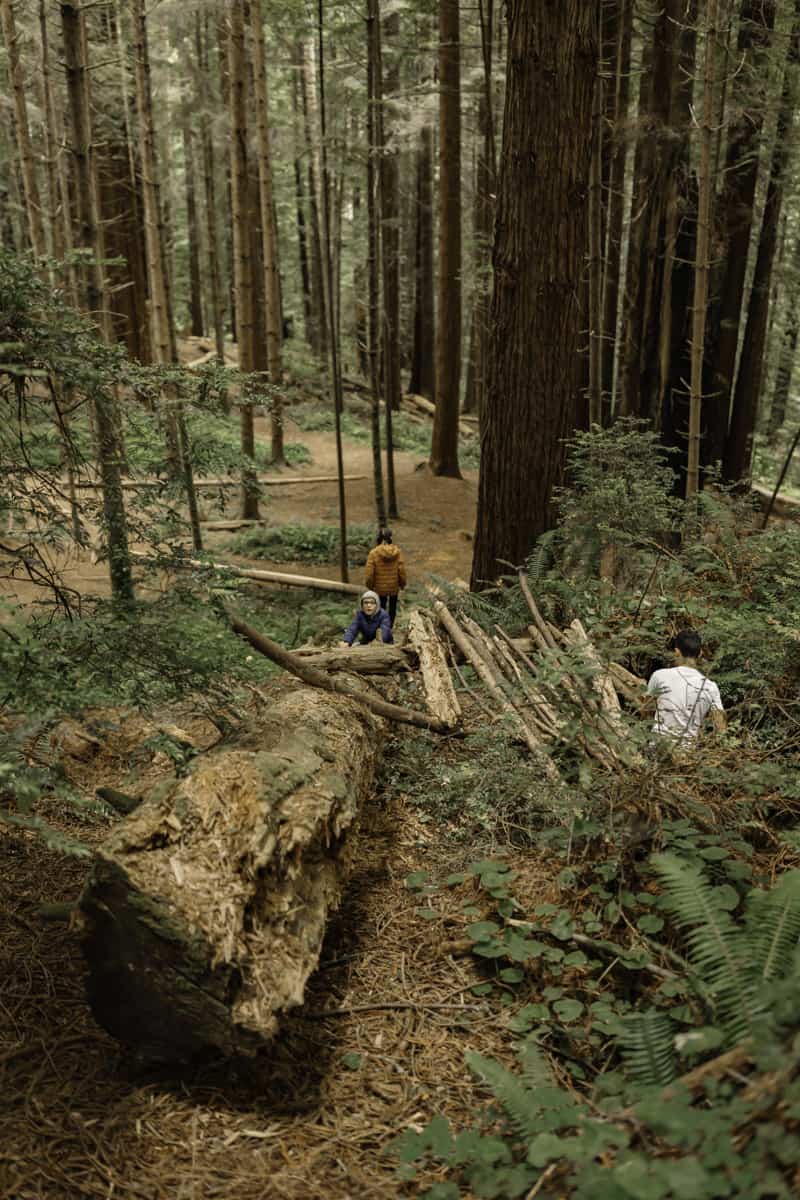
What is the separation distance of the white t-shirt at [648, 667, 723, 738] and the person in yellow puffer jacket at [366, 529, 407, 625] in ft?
16.5

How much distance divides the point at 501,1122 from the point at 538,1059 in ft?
0.76

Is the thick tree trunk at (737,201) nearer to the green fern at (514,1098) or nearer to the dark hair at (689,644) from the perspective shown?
the dark hair at (689,644)

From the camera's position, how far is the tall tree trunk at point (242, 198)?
13492 mm

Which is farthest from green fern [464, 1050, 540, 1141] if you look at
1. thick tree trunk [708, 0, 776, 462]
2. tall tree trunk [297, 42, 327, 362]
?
tall tree trunk [297, 42, 327, 362]

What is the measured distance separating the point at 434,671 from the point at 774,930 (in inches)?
135

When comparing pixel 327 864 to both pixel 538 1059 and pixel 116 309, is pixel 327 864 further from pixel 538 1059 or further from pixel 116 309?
pixel 116 309

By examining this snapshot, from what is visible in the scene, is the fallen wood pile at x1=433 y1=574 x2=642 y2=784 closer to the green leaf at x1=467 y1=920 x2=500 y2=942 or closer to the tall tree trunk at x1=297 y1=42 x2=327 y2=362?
the green leaf at x1=467 y1=920 x2=500 y2=942

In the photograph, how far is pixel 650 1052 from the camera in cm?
248

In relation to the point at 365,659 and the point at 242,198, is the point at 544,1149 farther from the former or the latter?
the point at 242,198

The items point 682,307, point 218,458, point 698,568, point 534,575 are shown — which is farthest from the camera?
point 682,307

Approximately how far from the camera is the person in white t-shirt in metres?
4.53

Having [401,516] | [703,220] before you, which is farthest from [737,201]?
[401,516]

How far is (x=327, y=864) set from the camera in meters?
3.49

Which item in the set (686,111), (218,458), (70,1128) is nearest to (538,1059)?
(70,1128)
